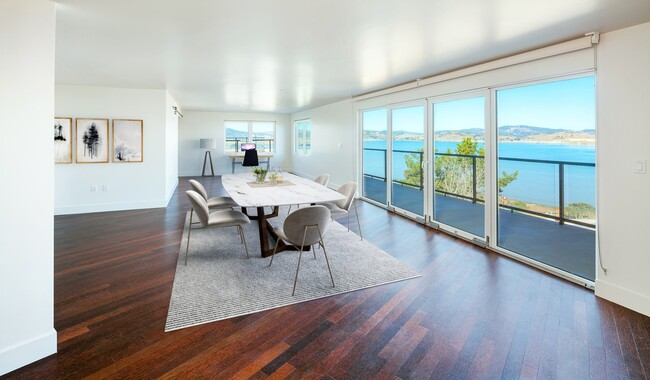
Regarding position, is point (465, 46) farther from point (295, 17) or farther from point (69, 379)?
point (69, 379)

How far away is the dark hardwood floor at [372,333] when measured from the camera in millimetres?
1963

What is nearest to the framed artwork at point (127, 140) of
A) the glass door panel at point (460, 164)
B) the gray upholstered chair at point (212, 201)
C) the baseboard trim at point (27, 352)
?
the gray upholstered chair at point (212, 201)

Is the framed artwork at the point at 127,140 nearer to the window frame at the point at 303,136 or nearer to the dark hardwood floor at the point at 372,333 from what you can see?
→ the dark hardwood floor at the point at 372,333

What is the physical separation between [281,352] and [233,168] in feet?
35.0

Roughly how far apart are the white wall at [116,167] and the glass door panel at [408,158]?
14.5 ft

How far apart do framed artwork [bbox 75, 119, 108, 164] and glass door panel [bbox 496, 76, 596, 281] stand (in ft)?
20.8

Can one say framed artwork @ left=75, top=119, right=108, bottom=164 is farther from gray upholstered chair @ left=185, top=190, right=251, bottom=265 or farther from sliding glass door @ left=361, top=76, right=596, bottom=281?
sliding glass door @ left=361, top=76, right=596, bottom=281

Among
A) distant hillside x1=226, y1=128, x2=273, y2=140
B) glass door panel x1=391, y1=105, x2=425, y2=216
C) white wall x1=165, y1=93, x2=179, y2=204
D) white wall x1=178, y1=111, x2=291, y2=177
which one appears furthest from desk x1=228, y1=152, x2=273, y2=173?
glass door panel x1=391, y1=105, x2=425, y2=216

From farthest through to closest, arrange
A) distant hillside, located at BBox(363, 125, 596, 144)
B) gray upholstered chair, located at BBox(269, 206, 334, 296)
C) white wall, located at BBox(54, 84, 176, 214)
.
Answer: white wall, located at BBox(54, 84, 176, 214)
distant hillside, located at BBox(363, 125, 596, 144)
gray upholstered chair, located at BBox(269, 206, 334, 296)

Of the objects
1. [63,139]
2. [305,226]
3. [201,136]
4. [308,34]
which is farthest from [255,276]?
[201,136]

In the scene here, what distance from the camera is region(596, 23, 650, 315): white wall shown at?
2.62 meters

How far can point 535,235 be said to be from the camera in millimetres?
4098

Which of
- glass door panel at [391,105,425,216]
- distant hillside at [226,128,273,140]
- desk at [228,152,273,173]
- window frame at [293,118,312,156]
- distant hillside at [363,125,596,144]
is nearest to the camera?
distant hillside at [363,125,596,144]

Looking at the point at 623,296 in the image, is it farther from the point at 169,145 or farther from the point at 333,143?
the point at 169,145
